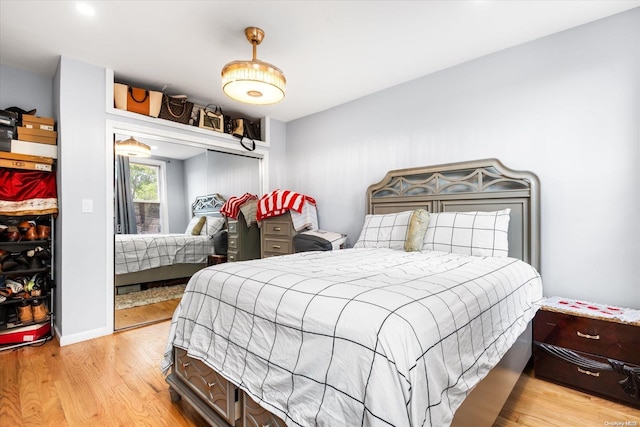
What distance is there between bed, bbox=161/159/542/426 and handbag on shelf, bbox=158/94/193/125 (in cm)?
227

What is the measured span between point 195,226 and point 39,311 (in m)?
1.48

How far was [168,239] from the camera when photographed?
132 inches

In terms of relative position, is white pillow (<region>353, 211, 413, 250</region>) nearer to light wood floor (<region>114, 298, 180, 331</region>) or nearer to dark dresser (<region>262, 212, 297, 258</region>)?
dark dresser (<region>262, 212, 297, 258</region>)

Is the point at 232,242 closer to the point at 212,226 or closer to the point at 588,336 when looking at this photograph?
the point at 212,226

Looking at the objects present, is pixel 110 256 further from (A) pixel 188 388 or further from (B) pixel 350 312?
(B) pixel 350 312

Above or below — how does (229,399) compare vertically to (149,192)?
below

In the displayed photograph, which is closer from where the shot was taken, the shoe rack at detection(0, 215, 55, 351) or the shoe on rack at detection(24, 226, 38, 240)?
the shoe rack at detection(0, 215, 55, 351)

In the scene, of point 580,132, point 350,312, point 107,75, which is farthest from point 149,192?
point 580,132

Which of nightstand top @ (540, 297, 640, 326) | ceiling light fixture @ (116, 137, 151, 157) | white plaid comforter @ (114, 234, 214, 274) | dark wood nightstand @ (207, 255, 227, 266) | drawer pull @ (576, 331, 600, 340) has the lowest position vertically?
drawer pull @ (576, 331, 600, 340)

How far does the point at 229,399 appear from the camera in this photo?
1346mm

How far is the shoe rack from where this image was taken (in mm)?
2549

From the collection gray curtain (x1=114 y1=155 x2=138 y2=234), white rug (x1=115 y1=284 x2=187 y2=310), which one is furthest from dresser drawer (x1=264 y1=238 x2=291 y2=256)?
gray curtain (x1=114 y1=155 x2=138 y2=234)

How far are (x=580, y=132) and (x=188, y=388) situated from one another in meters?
2.96

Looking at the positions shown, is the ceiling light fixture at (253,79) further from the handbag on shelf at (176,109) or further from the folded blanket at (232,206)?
the folded blanket at (232,206)
